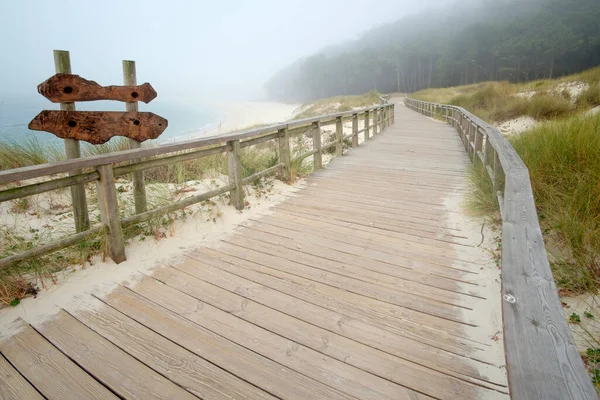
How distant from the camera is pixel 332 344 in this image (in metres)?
2.13

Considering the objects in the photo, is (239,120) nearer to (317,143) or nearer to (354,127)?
(354,127)

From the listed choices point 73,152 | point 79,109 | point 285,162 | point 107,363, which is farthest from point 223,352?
point 79,109

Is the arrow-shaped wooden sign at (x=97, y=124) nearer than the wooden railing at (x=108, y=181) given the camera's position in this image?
No

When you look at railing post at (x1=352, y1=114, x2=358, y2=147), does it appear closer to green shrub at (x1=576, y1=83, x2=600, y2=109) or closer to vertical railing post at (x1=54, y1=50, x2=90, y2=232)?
vertical railing post at (x1=54, y1=50, x2=90, y2=232)

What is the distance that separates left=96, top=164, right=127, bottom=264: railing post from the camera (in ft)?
9.83

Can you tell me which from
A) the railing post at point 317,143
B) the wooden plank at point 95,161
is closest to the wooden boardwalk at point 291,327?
the wooden plank at point 95,161

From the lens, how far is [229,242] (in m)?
3.60

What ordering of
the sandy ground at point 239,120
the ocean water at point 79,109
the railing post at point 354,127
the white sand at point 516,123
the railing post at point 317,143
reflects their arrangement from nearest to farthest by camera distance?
the ocean water at point 79,109
the railing post at point 317,143
the railing post at point 354,127
the white sand at point 516,123
the sandy ground at point 239,120

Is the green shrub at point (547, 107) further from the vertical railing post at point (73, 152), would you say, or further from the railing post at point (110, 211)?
the vertical railing post at point (73, 152)

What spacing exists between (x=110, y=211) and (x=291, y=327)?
1.89 m

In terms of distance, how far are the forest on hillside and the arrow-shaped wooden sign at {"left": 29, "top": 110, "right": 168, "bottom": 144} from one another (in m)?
83.4

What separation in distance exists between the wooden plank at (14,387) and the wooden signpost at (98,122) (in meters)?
1.27

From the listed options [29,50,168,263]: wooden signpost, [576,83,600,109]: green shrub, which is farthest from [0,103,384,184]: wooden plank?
[576,83,600,109]: green shrub

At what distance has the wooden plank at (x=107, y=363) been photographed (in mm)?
1812
